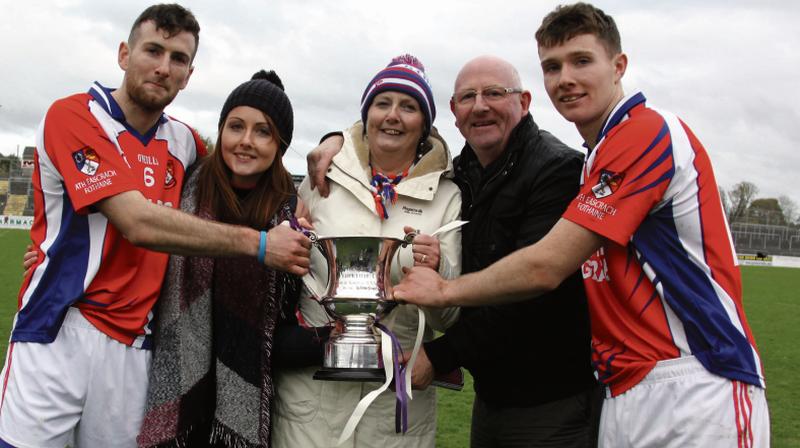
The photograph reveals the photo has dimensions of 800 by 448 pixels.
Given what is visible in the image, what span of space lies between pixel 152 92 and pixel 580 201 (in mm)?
1957

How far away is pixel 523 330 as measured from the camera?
123 inches

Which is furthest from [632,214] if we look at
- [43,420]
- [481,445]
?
[43,420]

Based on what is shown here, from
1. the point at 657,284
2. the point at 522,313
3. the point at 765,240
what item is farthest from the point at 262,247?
the point at 765,240

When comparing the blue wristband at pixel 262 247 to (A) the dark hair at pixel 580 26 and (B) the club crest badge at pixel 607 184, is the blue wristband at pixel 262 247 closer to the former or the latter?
(B) the club crest badge at pixel 607 184

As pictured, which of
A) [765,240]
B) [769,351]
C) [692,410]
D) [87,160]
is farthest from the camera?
[765,240]

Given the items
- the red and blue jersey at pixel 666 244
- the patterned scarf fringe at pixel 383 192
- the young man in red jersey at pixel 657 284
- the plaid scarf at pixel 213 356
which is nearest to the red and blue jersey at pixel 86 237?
the plaid scarf at pixel 213 356

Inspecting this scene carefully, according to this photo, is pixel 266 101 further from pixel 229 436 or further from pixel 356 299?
pixel 229 436

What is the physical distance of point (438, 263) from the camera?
9.91 feet

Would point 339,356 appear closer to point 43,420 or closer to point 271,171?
point 271,171

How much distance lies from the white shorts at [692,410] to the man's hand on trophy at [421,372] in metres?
0.82

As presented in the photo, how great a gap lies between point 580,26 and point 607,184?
0.79 metres

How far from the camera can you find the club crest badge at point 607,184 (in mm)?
2555

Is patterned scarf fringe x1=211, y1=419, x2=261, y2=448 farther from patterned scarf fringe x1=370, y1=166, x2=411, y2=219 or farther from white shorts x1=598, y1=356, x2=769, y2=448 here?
white shorts x1=598, y1=356, x2=769, y2=448

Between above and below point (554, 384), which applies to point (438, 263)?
above
